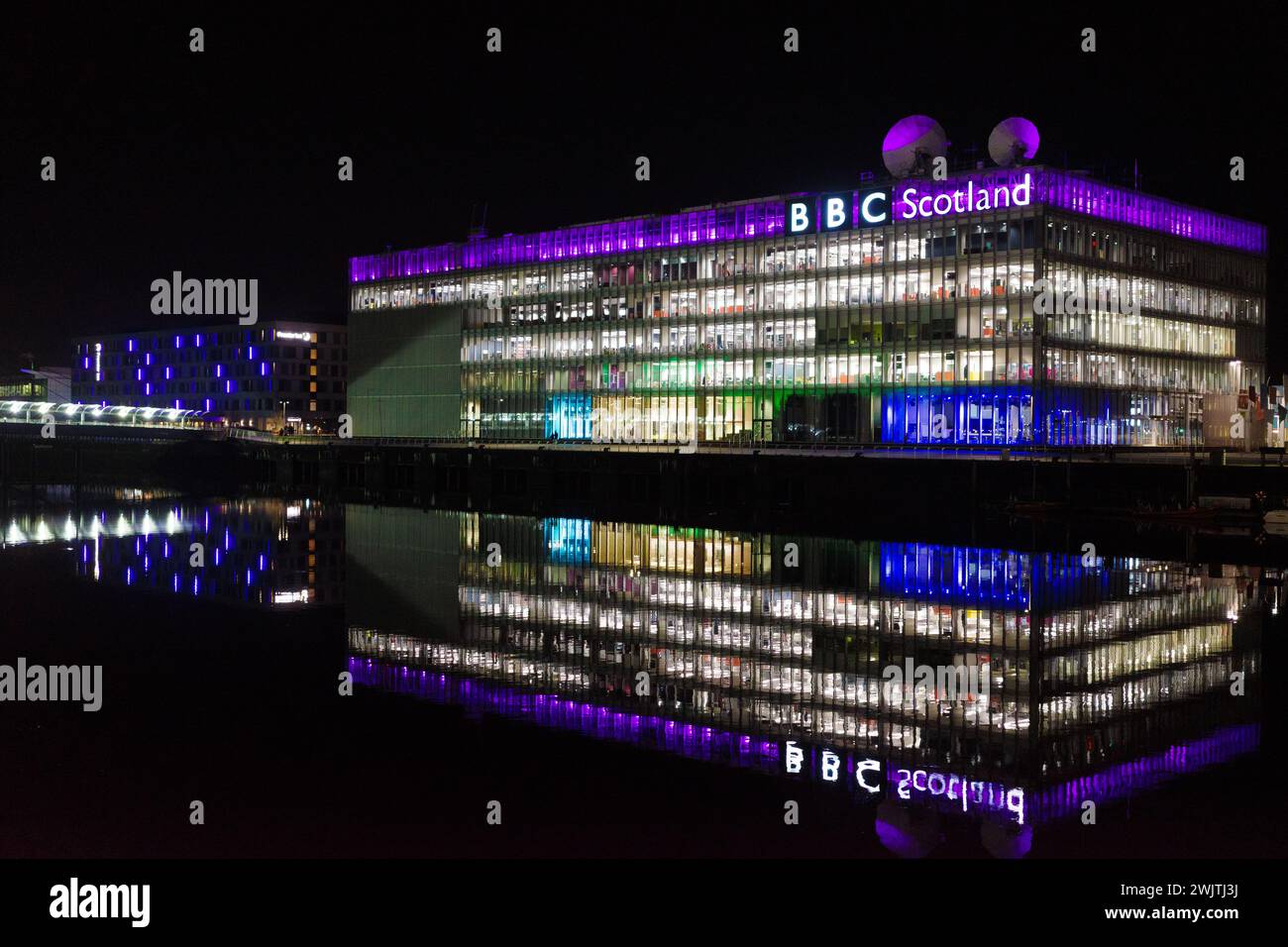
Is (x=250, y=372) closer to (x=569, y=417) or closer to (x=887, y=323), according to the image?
(x=569, y=417)

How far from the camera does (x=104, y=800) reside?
680 inches

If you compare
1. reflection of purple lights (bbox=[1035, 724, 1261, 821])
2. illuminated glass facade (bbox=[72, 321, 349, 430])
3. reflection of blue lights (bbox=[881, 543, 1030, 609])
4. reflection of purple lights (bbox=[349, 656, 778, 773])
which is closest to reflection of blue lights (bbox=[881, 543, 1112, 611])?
reflection of blue lights (bbox=[881, 543, 1030, 609])

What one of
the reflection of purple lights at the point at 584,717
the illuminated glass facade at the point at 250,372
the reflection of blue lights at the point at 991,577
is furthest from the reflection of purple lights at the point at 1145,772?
the illuminated glass facade at the point at 250,372

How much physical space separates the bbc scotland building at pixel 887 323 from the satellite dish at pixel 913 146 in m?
1.28

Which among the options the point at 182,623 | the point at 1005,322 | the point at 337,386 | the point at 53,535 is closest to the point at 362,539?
the point at 53,535

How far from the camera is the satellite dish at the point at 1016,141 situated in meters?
84.1

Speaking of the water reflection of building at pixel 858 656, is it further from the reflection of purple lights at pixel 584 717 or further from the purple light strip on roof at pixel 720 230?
the purple light strip on roof at pixel 720 230

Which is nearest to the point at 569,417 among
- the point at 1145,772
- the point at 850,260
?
the point at 850,260

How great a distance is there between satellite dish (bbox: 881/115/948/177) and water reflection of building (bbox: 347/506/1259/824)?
45.3 meters

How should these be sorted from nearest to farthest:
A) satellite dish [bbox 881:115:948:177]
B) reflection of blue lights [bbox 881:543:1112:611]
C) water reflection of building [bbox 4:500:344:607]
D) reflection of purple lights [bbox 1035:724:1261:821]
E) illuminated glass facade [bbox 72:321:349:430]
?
reflection of purple lights [bbox 1035:724:1261:821]
reflection of blue lights [bbox 881:543:1112:611]
water reflection of building [bbox 4:500:344:607]
satellite dish [bbox 881:115:948:177]
illuminated glass facade [bbox 72:321:349:430]

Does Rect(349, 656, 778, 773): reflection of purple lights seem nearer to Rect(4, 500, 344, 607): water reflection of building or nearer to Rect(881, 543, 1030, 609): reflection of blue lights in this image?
Rect(4, 500, 344, 607): water reflection of building

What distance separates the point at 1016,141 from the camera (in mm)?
83938

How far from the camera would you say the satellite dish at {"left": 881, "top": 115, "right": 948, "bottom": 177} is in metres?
88.0

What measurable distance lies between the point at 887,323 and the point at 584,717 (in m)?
73.2
